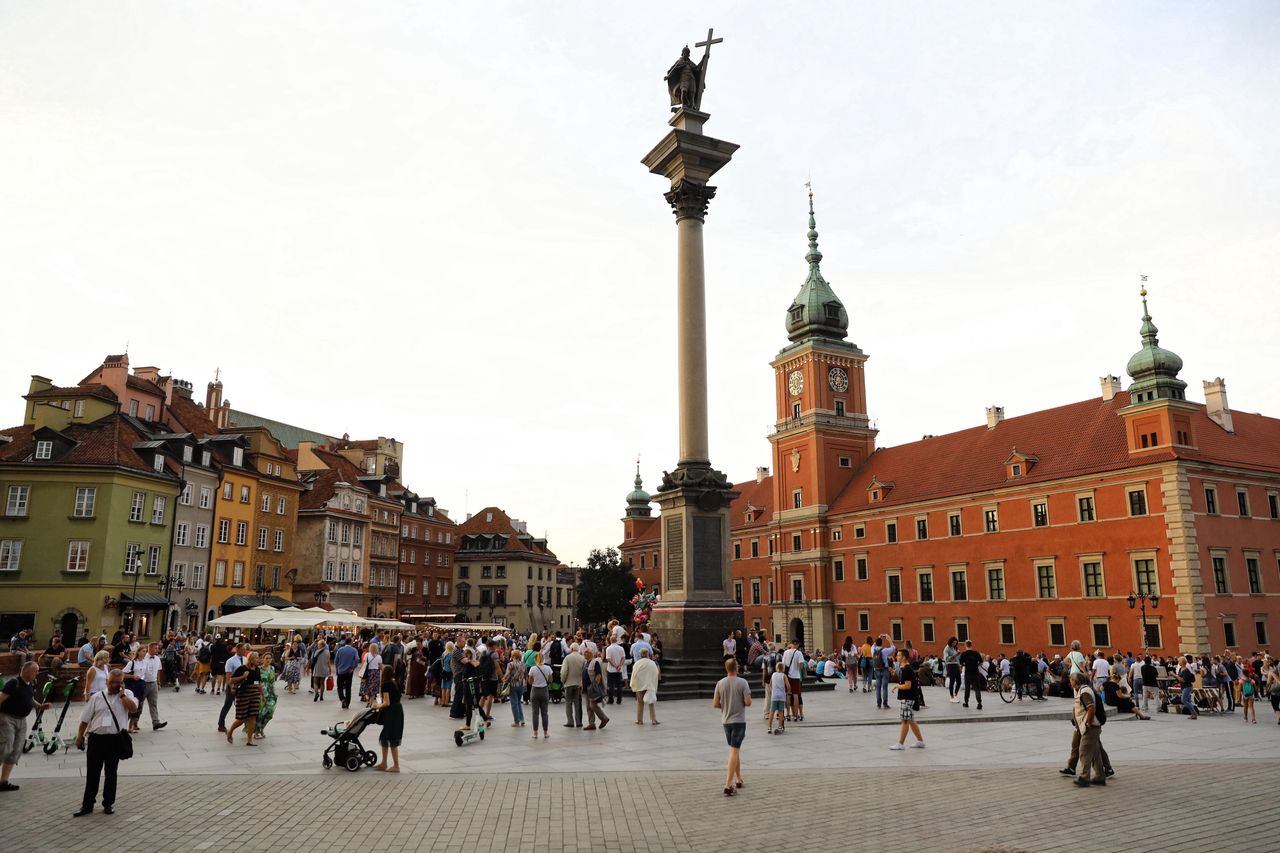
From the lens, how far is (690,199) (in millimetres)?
27125

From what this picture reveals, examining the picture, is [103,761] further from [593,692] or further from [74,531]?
[74,531]

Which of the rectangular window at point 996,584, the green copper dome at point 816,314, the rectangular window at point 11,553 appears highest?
the green copper dome at point 816,314

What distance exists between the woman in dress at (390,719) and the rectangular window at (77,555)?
3445cm

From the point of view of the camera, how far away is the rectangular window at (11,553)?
39.1 m

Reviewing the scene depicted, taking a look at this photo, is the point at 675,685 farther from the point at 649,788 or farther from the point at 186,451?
the point at 186,451

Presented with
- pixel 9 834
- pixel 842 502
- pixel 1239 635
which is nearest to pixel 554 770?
pixel 9 834

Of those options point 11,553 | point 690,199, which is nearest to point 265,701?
point 690,199

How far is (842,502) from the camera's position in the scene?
69.7 m

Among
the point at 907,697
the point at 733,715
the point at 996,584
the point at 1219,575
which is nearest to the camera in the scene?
the point at 733,715

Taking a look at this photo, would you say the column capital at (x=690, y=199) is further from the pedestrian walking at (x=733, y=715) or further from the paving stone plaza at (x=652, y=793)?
the pedestrian walking at (x=733, y=715)

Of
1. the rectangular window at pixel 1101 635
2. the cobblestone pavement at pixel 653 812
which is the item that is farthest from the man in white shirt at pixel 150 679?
the rectangular window at pixel 1101 635

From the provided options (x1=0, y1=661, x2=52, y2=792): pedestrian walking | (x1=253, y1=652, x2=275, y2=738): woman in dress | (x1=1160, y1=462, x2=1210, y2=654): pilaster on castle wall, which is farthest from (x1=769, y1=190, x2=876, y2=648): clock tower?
(x1=0, y1=661, x2=52, y2=792): pedestrian walking

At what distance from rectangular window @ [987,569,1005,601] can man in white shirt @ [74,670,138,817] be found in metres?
52.2

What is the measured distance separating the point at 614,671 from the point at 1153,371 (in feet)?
130
